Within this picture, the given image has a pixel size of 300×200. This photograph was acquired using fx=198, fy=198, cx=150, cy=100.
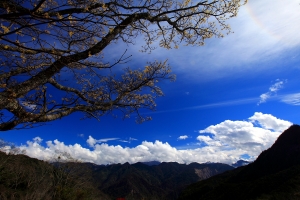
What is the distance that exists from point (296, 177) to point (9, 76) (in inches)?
2544

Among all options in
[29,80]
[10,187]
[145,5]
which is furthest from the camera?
[10,187]

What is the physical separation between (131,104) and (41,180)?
37.5 meters

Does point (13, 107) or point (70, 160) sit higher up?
point (70, 160)

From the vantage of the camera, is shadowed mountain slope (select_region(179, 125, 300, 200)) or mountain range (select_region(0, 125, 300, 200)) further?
shadowed mountain slope (select_region(179, 125, 300, 200))

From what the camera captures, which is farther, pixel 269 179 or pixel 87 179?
pixel 269 179

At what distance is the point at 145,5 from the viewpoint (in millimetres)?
4621

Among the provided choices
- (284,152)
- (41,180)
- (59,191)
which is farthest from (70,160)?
Result: (284,152)

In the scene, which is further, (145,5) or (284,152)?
(284,152)

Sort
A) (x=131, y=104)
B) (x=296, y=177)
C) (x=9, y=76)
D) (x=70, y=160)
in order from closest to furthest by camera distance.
→ (x=9, y=76) < (x=131, y=104) < (x=70, y=160) < (x=296, y=177)

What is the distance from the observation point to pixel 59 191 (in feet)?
106

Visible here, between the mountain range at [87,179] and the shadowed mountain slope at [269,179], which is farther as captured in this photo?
the shadowed mountain slope at [269,179]

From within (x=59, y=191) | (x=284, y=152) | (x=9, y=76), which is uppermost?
(x=284, y=152)

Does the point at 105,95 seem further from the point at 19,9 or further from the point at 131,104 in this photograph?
the point at 19,9

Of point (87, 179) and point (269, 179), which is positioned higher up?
point (269, 179)
